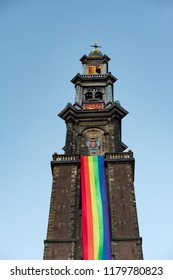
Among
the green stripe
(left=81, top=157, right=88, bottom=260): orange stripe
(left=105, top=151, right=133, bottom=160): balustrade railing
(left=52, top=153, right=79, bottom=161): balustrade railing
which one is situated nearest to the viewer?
(left=81, top=157, right=88, bottom=260): orange stripe

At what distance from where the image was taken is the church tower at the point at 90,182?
99.6 ft

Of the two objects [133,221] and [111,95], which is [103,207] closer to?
[133,221]

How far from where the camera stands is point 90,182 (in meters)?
34.8

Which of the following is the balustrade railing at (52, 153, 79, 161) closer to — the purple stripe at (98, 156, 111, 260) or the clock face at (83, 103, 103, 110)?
the purple stripe at (98, 156, 111, 260)

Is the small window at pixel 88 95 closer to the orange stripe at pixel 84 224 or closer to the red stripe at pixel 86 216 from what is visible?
the red stripe at pixel 86 216

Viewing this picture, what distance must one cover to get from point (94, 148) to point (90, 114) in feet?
16.3

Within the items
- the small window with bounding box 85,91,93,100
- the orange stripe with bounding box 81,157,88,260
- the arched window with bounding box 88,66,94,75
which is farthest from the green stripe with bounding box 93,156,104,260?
the arched window with bounding box 88,66,94,75

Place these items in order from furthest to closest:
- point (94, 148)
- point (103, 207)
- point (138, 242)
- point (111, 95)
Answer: point (111, 95), point (94, 148), point (103, 207), point (138, 242)

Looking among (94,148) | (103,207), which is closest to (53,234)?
(103,207)

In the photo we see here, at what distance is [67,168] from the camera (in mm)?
37094

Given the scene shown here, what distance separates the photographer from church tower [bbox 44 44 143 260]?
99.6 feet

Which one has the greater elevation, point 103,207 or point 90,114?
point 90,114
